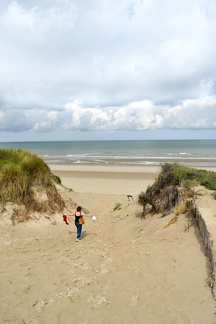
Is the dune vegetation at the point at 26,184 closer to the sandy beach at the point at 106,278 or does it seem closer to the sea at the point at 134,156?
the sandy beach at the point at 106,278

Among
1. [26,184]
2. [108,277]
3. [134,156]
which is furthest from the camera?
[134,156]

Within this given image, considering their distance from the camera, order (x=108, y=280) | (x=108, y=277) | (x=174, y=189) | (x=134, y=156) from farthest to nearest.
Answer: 1. (x=134, y=156)
2. (x=174, y=189)
3. (x=108, y=277)
4. (x=108, y=280)

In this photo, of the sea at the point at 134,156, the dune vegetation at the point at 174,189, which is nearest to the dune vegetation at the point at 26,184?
the sea at the point at 134,156

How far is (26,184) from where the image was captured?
10.8m

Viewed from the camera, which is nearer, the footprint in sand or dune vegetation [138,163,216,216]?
the footprint in sand

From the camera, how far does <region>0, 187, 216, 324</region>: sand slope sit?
424 cm

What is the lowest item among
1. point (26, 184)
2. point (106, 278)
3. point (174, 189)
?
point (106, 278)

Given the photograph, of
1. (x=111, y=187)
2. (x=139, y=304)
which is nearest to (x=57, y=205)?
(x=139, y=304)

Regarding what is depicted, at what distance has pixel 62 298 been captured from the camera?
482 cm

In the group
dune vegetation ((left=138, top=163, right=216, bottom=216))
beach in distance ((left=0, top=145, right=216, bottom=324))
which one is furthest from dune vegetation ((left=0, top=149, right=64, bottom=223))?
dune vegetation ((left=138, top=163, right=216, bottom=216))

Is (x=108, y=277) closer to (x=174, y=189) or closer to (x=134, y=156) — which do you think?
(x=174, y=189)

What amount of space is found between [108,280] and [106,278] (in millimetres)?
105

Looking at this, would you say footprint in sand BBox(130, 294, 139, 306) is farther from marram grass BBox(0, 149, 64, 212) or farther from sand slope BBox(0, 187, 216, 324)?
marram grass BBox(0, 149, 64, 212)

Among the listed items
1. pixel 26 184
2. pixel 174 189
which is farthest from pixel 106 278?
pixel 26 184
